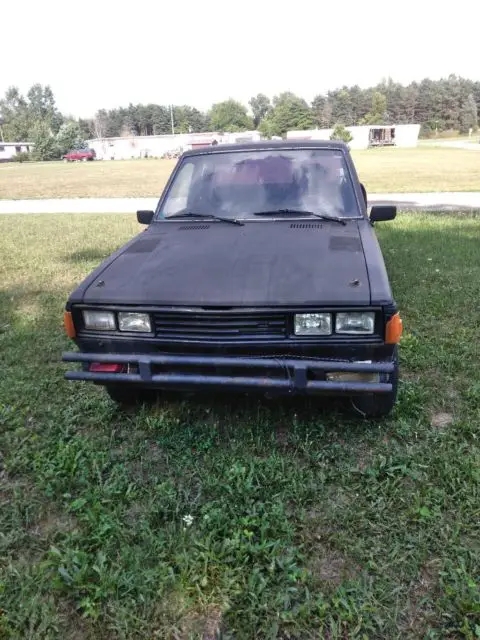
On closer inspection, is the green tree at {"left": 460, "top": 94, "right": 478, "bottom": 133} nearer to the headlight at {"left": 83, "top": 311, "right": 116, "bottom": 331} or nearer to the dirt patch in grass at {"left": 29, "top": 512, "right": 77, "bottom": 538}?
the headlight at {"left": 83, "top": 311, "right": 116, "bottom": 331}

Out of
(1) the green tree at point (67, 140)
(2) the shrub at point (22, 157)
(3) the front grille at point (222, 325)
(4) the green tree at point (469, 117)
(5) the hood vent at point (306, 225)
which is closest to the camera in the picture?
(3) the front grille at point (222, 325)

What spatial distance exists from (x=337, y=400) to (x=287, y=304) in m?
1.07

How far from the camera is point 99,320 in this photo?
3.11 metres

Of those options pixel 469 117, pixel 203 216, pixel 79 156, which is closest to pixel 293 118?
pixel 469 117

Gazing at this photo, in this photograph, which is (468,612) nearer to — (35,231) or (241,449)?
(241,449)

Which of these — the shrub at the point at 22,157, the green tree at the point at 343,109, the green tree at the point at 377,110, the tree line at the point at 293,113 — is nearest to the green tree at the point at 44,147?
the shrub at the point at 22,157

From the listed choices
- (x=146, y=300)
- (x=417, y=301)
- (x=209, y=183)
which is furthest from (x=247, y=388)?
(x=417, y=301)

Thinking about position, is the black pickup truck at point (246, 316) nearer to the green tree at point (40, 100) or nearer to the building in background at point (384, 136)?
the building in background at point (384, 136)

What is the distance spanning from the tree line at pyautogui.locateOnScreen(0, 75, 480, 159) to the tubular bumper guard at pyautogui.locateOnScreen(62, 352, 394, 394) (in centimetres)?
7968

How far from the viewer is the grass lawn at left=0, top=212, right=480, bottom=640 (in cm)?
215

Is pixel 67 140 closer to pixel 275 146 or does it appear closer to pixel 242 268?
Result: pixel 275 146

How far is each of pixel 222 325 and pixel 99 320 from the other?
2.40 feet

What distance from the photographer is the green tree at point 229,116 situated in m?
101

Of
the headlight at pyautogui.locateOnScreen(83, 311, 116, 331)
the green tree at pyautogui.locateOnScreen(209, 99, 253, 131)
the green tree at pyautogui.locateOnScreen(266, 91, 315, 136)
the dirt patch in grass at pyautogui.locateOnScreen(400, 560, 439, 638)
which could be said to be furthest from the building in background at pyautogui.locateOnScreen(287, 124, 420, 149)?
the dirt patch in grass at pyautogui.locateOnScreen(400, 560, 439, 638)
